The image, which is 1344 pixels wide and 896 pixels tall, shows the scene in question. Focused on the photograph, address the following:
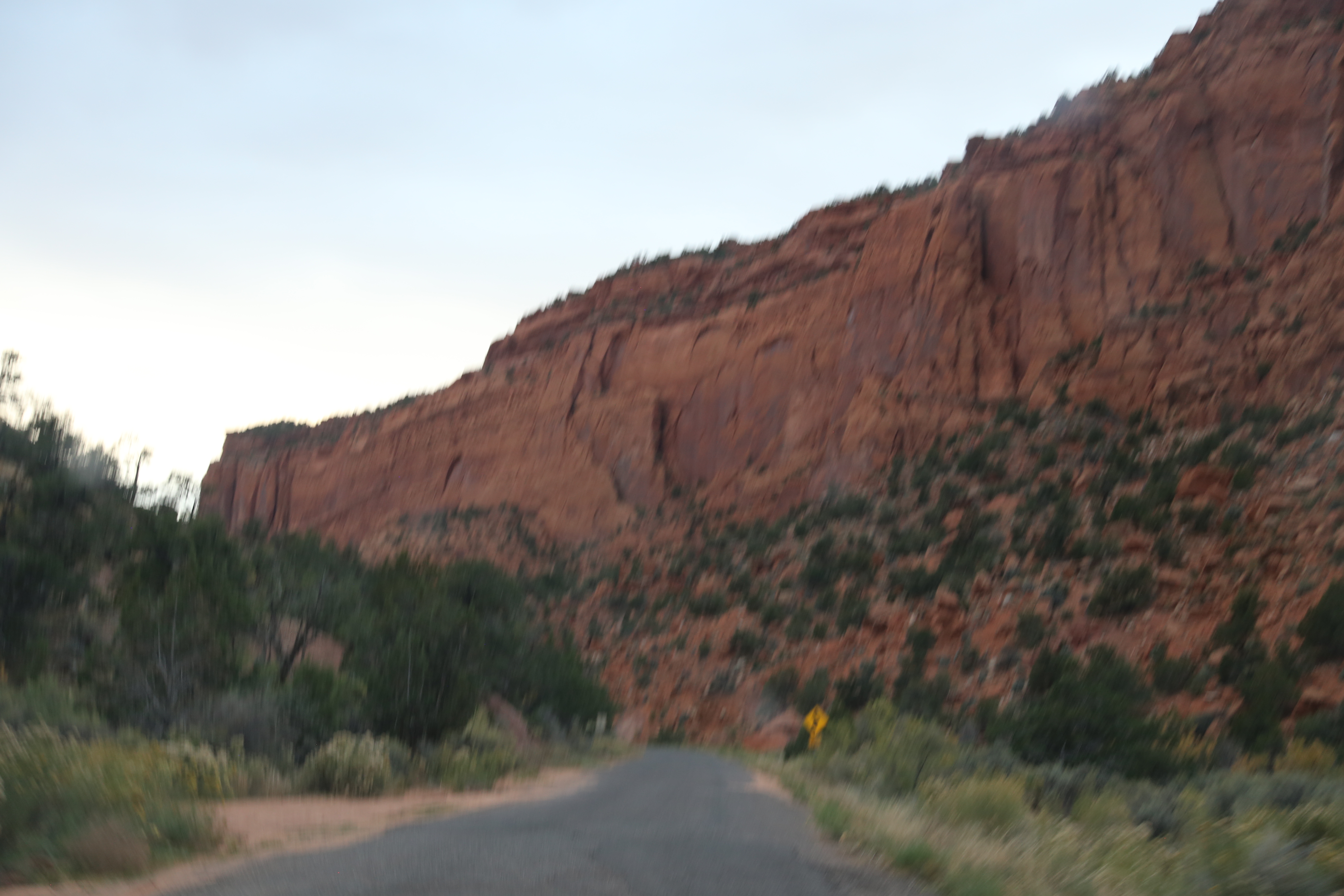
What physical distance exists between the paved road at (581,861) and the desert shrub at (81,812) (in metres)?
0.98

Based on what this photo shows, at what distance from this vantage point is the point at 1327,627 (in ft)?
66.6

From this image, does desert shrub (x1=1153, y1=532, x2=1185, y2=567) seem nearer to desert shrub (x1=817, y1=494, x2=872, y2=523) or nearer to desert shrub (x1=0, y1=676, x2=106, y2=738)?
desert shrub (x1=817, y1=494, x2=872, y2=523)

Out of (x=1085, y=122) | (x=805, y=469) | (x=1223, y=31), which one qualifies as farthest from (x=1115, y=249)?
(x=805, y=469)

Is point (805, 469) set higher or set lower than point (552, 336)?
lower

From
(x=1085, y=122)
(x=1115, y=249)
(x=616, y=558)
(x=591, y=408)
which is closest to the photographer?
(x=1115, y=249)

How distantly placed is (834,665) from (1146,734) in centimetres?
1719

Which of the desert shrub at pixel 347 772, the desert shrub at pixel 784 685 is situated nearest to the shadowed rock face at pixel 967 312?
the desert shrub at pixel 784 685

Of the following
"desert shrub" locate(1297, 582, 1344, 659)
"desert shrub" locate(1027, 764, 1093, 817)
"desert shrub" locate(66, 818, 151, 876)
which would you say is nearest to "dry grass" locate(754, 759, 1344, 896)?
"desert shrub" locate(1027, 764, 1093, 817)

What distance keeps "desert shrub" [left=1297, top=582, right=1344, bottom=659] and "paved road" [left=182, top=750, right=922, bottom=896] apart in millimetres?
14665

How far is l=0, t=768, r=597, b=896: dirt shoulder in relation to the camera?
21.5 feet

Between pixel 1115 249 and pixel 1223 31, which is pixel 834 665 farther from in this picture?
pixel 1223 31

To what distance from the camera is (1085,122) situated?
158ft

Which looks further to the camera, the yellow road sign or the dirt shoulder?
the yellow road sign

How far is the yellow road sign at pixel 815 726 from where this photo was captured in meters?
23.8
